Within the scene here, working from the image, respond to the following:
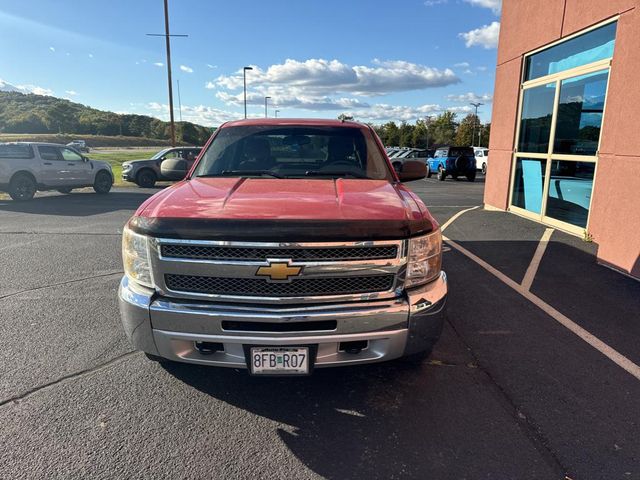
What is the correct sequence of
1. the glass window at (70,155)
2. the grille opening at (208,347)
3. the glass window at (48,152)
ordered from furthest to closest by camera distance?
the glass window at (70,155) → the glass window at (48,152) → the grille opening at (208,347)

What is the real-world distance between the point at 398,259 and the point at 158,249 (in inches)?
54.7

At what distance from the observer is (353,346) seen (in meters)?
2.60

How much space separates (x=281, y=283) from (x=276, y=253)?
176mm

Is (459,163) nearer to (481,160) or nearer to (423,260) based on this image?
(481,160)

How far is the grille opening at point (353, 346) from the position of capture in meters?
2.59

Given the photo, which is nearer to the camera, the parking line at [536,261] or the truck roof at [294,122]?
the truck roof at [294,122]

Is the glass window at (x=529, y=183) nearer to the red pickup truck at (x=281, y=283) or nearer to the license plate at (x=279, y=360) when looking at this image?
the red pickup truck at (x=281, y=283)

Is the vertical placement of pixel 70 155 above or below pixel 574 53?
below

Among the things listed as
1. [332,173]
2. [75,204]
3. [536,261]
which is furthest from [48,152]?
[536,261]

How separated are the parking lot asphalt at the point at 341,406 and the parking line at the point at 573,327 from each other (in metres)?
0.05

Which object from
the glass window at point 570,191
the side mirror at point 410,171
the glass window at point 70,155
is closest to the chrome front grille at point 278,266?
the side mirror at point 410,171

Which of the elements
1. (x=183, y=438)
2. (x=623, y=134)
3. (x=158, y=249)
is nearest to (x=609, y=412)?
(x=183, y=438)

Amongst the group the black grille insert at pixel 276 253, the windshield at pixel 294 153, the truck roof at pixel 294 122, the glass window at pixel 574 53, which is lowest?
the black grille insert at pixel 276 253

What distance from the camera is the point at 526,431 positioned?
8.52 ft
